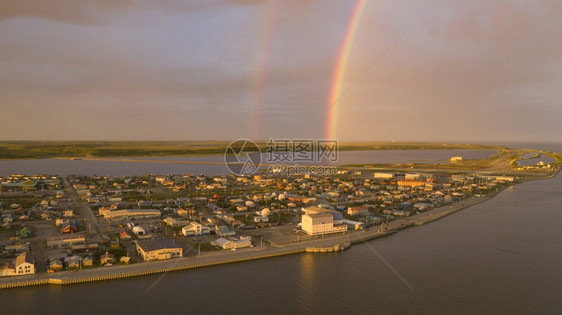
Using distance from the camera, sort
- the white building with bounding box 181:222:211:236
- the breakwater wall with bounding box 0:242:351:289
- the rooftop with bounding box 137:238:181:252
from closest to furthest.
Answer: the breakwater wall with bounding box 0:242:351:289 < the rooftop with bounding box 137:238:181:252 < the white building with bounding box 181:222:211:236

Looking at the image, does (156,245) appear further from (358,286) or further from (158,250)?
(358,286)

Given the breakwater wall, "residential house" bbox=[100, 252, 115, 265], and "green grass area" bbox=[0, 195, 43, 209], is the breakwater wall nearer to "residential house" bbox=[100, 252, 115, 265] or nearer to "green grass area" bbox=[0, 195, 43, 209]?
"residential house" bbox=[100, 252, 115, 265]

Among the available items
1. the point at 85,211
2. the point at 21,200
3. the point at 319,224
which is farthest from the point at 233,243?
the point at 21,200

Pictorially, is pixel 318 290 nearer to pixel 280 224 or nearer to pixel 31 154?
pixel 280 224

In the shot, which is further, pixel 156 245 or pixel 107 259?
pixel 156 245

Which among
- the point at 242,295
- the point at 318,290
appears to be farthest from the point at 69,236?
the point at 318,290

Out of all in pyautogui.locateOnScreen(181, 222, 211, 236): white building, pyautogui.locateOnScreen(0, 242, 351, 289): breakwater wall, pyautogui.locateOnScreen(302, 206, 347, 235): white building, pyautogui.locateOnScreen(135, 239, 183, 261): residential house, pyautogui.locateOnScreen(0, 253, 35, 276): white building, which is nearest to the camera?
pyautogui.locateOnScreen(0, 242, 351, 289): breakwater wall

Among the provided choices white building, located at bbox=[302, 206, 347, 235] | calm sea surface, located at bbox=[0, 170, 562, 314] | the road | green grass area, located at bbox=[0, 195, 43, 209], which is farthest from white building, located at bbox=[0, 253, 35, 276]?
green grass area, located at bbox=[0, 195, 43, 209]

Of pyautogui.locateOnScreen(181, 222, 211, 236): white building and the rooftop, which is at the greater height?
the rooftop
